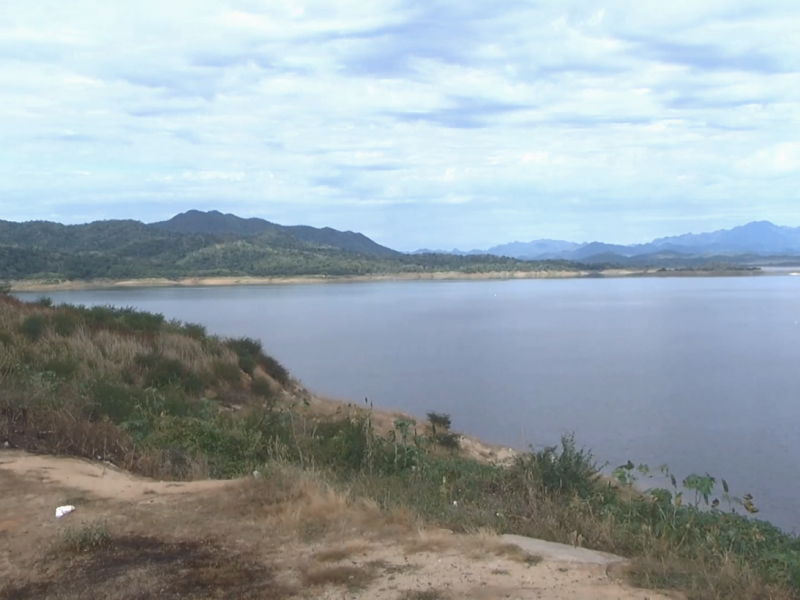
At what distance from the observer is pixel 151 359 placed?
13375 millimetres

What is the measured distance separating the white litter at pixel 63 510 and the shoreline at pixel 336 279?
5922cm

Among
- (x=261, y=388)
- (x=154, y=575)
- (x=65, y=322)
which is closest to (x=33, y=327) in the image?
(x=65, y=322)

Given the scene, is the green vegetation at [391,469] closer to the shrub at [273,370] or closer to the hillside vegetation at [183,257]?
the shrub at [273,370]

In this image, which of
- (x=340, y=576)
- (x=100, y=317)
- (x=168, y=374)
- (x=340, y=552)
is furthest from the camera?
(x=100, y=317)

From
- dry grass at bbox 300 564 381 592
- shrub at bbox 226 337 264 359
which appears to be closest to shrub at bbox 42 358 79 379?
shrub at bbox 226 337 264 359

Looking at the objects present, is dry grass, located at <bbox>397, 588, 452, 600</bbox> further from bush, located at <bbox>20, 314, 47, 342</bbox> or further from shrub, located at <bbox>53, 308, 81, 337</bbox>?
shrub, located at <bbox>53, 308, 81, 337</bbox>

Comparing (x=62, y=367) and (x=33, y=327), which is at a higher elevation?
(x=33, y=327)

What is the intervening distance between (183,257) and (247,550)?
11365 cm

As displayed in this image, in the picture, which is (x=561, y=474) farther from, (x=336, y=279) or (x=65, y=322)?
(x=336, y=279)

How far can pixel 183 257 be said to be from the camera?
373 feet

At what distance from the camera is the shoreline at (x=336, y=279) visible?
71.6 m

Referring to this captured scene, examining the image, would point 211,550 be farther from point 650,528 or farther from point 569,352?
point 569,352

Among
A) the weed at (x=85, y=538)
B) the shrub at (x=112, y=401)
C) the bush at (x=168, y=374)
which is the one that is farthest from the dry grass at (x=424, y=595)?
the bush at (x=168, y=374)

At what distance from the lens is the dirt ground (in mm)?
3947
